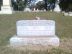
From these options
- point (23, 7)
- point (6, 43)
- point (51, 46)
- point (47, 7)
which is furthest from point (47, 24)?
point (47, 7)

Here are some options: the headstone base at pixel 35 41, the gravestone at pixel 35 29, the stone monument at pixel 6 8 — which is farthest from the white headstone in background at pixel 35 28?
the stone monument at pixel 6 8

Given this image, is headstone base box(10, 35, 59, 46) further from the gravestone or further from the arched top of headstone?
the arched top of headstone

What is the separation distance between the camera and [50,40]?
32.4ft

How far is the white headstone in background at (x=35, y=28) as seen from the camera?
33.6 feet

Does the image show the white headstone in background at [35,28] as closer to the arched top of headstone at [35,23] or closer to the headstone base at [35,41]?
the arched top of headstone at [35,23]

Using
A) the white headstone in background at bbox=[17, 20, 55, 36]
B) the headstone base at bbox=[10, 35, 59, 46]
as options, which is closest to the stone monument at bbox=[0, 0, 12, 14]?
the white headstone in background at bbox=[17, 20, 55, 36]

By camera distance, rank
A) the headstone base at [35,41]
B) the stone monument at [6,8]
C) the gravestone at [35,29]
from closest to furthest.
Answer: the headstone base at [35,41]
the gravestone at [35,29]
the stone monument at [6,8]

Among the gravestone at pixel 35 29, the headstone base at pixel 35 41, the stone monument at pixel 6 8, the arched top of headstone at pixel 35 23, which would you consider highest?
the arched top of headstone at pixel 35 23

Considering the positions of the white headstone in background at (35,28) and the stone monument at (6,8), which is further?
the stone monument at (6,8)

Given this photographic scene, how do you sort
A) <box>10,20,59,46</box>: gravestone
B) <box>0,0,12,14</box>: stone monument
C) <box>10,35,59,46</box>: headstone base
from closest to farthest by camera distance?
<box>10,35,59,46</box>: headstone base, <box>10,20,59,46</box>: gravestone, <box>0,0,12,14</box>: stone monument

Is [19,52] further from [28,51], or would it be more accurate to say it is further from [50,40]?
[50,40]

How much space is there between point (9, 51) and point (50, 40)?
1.75 m

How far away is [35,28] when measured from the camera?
1026 cm

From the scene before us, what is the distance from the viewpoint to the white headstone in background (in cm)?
1023
